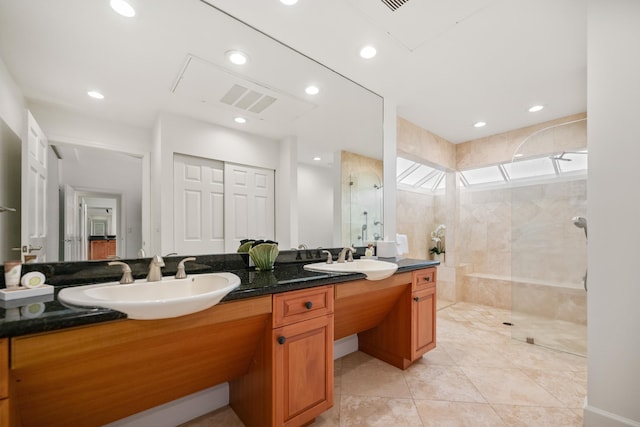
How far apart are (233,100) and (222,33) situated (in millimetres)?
376

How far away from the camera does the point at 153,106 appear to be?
1.48 m

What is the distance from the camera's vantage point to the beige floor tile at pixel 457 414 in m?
1.48

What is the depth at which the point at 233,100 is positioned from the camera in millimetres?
1755

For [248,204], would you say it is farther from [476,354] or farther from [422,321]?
[476,354]

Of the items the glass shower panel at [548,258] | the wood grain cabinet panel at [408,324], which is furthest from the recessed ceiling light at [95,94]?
the glass shower panel at [548,258]

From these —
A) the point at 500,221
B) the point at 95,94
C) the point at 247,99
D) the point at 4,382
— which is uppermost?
the point at 247,99

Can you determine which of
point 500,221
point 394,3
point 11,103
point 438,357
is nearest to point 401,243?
point 438,357

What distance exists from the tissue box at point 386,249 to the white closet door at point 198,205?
144cm

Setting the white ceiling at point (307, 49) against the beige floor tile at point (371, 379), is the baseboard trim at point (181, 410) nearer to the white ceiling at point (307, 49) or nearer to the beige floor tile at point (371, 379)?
the beige floor tile at point (371, 379)

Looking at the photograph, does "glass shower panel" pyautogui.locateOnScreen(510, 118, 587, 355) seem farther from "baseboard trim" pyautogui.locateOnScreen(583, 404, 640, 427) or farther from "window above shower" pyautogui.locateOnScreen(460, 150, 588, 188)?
"baseboard trim" pyautogui.locateOnScreen(583, 404, 640, 427)

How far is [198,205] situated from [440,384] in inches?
79.2

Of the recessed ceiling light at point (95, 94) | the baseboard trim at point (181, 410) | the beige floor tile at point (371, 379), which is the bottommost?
the beige floor tile at point (371, 379)

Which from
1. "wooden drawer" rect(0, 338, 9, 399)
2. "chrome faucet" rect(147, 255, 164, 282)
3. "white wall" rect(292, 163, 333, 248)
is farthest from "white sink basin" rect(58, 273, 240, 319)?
"white wall" rect(292, 163, 333, 248)

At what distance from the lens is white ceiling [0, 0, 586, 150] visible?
1217 mm
